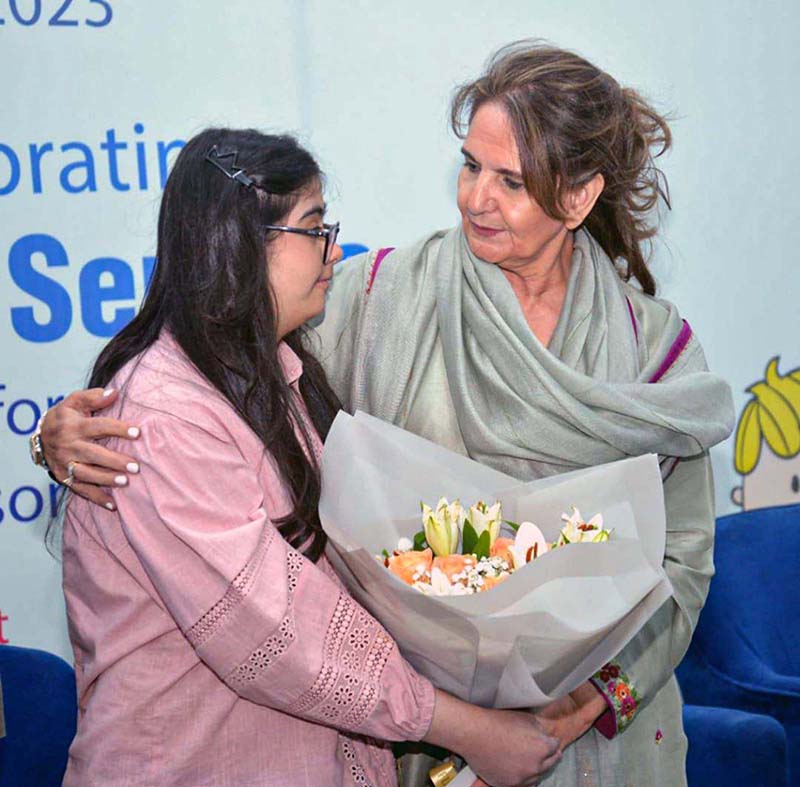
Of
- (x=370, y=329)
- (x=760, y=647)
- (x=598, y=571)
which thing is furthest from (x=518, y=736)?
(x=760, y=647)

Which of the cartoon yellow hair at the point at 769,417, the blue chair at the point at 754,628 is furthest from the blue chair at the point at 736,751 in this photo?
the cartoon yellow hair at the point at 769,417

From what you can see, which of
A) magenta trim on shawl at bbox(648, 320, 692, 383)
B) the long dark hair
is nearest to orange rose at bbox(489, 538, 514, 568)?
the long dark hair

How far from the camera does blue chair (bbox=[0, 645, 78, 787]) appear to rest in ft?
7.17

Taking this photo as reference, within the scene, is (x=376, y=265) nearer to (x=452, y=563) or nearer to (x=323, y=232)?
(x=323, y=232)

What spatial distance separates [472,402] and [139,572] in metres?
0.59

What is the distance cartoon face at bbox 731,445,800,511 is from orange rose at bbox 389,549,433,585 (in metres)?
1.87

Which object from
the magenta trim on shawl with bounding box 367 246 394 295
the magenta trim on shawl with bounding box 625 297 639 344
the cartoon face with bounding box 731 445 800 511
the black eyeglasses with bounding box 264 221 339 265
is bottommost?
the cartoon face with bounding box 731 445 800 511

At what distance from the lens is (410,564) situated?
1502mm

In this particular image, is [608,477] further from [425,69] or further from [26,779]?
[425,69]

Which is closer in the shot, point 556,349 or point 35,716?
point 556,349

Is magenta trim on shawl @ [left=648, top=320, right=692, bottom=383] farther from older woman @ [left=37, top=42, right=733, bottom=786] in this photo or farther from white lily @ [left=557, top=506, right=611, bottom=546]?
white lily @ [left=557, top=506, right=611, bottom=546]

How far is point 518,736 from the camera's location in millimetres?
1604

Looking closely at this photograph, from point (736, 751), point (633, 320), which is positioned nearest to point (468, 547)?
point (633, 320)

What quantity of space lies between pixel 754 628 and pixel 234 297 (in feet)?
5.99
